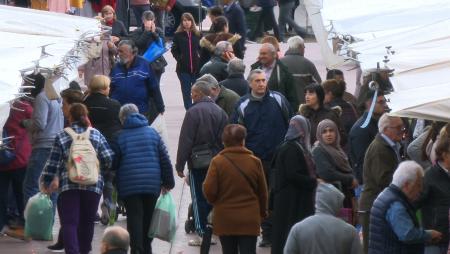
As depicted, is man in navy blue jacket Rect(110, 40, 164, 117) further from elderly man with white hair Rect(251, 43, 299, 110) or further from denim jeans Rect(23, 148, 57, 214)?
denim jeans Rect(23, 148, 57, 214)

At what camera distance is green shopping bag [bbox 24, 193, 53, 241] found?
623 inches

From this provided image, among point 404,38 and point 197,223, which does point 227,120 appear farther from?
point 404,38

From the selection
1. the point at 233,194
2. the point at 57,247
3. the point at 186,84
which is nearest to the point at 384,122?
the point at 233,194

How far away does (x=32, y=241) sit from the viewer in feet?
54.2

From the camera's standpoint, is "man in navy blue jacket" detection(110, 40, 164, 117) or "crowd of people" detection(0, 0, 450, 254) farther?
"man in navy blue jacket" detection(110, 40, 164, 117)

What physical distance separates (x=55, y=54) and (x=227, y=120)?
306 centimetres

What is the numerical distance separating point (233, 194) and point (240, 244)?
0.50 meters

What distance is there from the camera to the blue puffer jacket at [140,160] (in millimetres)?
15016

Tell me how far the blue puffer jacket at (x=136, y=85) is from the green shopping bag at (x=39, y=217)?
312 cm

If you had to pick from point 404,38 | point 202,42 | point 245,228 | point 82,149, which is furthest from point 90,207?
point 202,42

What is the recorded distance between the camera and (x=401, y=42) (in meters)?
13.8

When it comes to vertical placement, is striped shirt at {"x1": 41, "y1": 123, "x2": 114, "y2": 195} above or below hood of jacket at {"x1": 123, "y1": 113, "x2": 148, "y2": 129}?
below

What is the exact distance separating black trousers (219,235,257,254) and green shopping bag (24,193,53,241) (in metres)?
2.38

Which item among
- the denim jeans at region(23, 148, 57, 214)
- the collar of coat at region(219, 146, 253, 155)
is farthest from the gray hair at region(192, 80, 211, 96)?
the collar of coat at region(219, 146, 253, 155)
